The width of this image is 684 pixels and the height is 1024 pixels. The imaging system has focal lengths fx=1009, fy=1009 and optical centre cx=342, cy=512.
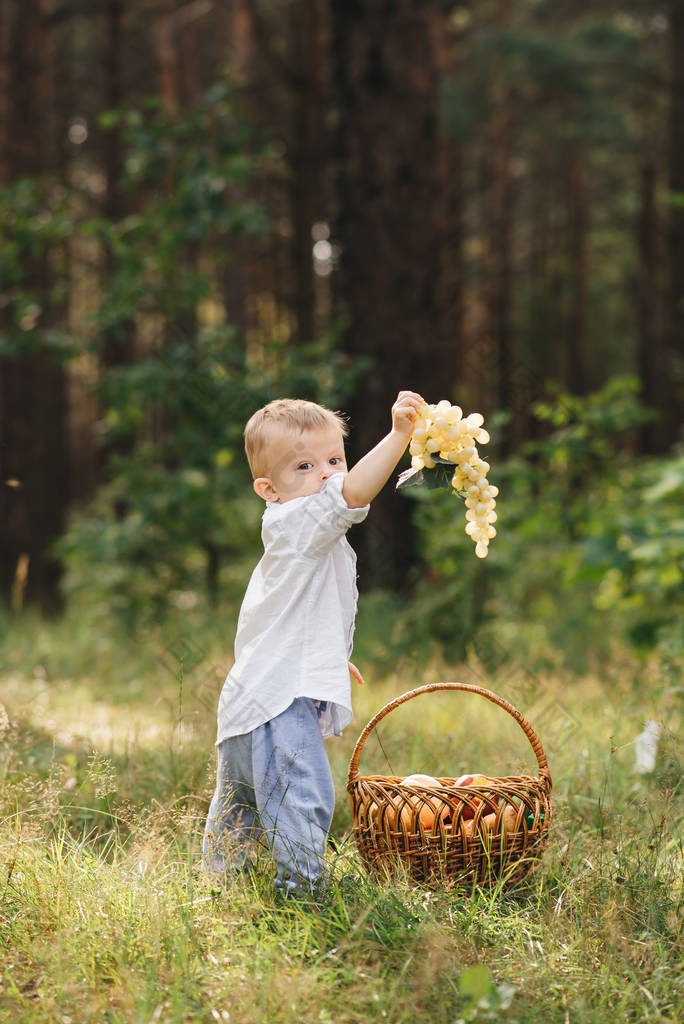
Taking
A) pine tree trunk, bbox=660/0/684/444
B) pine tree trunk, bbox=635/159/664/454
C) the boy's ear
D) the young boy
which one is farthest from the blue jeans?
pine tree trunk, bbox=635/159/664/454

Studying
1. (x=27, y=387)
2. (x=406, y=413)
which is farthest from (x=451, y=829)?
(x=27, y=387)

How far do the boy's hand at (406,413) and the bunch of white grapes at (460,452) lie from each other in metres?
0.02

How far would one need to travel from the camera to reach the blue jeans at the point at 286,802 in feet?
8.50

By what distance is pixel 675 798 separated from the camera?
3.32 metres

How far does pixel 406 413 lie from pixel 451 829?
1.09 m

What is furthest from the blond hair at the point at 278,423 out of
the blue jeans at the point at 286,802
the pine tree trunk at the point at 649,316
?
the pine tree trunk at the point at 649,316

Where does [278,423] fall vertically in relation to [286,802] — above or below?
above

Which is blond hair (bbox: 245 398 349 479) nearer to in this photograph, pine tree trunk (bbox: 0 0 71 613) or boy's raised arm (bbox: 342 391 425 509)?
boy's raised arm (bbox: 342 391 425 509)

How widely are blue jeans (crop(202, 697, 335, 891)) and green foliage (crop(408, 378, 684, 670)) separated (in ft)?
8.50

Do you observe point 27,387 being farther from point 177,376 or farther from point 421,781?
point 421,781

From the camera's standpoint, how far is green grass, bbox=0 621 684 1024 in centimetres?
212

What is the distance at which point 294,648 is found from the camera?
271 cm

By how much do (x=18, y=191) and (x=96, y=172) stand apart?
47.0 feet

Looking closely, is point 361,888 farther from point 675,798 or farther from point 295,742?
point 675,798
